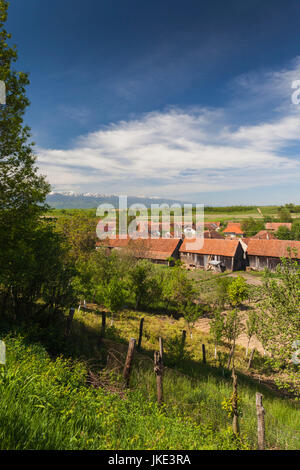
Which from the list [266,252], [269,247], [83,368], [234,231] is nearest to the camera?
[83,368]

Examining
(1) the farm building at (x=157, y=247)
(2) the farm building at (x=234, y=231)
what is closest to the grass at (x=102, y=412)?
(1) the farm building at (x=157, y=247)

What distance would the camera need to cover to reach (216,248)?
46.4 m

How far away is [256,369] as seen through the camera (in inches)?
575

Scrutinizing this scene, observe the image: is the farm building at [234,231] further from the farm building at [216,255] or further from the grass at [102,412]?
the grass at [102,412]

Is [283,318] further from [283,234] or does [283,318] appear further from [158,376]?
[283,234]

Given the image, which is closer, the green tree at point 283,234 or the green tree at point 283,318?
the green tree at point 283,318

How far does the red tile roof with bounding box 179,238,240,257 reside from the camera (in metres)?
44.9

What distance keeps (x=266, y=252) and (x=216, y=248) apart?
9967 mm

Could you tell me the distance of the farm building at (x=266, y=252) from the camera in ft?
144

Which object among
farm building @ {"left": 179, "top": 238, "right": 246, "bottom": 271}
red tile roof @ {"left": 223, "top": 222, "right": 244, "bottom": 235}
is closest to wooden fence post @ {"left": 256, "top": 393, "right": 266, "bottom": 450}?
farm building @ {"left": 179, "top": 238, "right": 246, "bottom": 271}

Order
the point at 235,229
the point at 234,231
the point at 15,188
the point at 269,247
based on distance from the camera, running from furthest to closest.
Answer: the point at 235,229
the point at 234,231
the point at 269,247
the point at 15,188

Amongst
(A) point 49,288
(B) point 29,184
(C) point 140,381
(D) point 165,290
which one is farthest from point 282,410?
(D) point 165,290

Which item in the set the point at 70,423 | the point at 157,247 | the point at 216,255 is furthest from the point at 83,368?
the point at 157,247

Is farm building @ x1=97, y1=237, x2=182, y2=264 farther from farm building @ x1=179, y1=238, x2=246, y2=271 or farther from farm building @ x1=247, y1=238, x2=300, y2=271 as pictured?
farm building @ x1=247, y1=238, x2=300, y2=271
